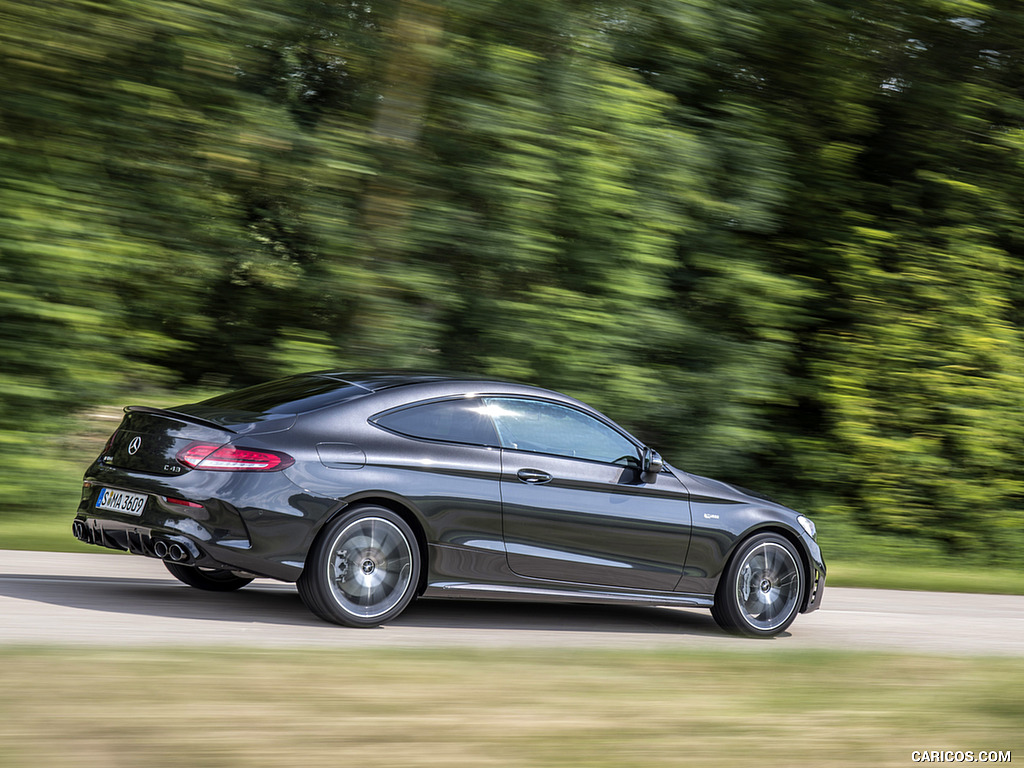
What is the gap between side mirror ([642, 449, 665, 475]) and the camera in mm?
7562

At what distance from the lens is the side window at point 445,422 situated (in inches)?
274

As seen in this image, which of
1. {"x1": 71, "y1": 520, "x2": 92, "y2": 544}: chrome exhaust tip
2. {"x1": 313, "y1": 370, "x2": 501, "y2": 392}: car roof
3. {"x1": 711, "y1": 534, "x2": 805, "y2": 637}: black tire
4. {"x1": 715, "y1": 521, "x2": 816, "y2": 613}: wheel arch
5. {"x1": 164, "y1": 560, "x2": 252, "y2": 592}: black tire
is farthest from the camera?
{"x1": 715, "y1": 521, "x2": 816, "y2": 613}: wheel arch

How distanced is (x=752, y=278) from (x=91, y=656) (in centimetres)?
1044

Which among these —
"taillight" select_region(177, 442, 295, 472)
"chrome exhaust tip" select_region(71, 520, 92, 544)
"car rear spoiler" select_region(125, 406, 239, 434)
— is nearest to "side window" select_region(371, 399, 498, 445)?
"taillight" select_region(177, 442, 295, 472)

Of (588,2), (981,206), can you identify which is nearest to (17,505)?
(588,2)

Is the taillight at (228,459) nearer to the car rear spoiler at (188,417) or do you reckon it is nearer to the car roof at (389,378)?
the car rear spoiler at (188,417)

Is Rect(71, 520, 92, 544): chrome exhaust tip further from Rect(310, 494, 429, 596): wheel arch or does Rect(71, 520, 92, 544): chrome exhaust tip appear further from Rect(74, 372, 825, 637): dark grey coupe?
Rect(310, 494, 429, 596): wheel arch

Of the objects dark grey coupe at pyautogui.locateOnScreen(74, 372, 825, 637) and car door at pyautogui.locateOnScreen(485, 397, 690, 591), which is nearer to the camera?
dark grey coupe at pyautogui.locateOnScreen(74, 372, 825, 637)

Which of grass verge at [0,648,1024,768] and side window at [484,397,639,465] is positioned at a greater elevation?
side window at [484,397,639,465]

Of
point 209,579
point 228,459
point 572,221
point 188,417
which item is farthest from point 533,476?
point 572,221

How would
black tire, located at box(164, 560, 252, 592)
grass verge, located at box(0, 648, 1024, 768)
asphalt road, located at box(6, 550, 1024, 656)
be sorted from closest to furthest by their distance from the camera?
grass verge, located at box(0, 648, 1024, 768) → asphalt road, located at box(6, 550, 1024, 656) → black tire, located at box(164, 560, 252, 592)

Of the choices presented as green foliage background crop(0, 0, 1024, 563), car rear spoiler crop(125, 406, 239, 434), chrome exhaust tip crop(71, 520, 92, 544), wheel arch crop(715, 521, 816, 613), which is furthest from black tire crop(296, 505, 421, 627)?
green foliage background crop(0, 0, 1024, 563)

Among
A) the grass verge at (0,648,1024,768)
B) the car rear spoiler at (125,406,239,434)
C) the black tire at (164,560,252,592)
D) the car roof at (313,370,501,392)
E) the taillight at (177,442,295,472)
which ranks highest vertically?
the car roof at (313,370,501,392)

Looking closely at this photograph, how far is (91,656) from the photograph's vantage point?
539cm
